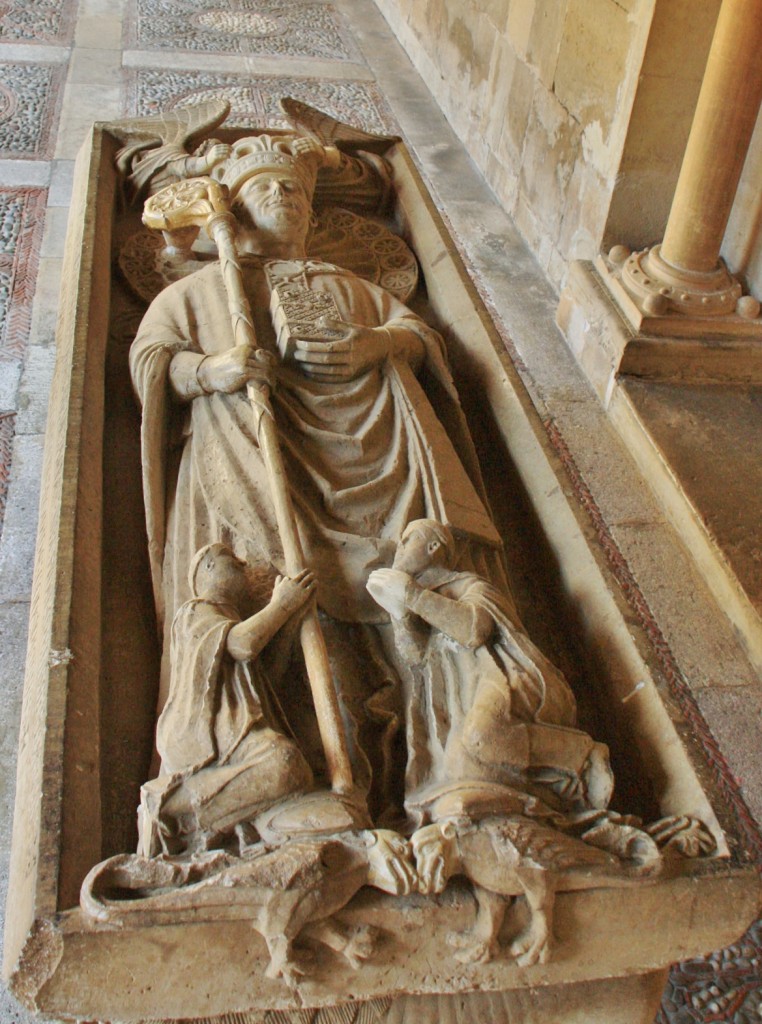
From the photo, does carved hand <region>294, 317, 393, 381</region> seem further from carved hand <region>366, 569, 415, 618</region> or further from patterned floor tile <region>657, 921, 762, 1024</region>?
patterned floor tile <region>657, 921, 762, 1024</region>

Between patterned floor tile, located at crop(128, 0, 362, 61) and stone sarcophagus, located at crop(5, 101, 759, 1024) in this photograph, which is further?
patterned floor tile, located at crop(128, 0, 362, 61)

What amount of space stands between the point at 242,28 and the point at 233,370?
21.3 feet

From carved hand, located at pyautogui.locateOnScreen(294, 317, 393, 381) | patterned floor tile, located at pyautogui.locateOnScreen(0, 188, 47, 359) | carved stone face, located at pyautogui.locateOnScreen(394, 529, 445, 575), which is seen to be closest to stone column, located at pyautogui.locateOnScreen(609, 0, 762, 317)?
carved hand, located at pyautogui.locateOnScreen(294, 317, 393, 381)

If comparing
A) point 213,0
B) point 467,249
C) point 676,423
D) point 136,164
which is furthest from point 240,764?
point 213,0

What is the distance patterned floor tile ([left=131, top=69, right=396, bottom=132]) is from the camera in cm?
698

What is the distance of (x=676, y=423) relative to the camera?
13.9 feet

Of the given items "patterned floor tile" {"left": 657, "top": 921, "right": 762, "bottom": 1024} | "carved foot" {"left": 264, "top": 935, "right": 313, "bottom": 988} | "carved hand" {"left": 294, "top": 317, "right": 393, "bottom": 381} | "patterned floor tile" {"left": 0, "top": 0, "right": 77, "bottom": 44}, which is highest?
"carved hand" {"left": 294, "top": 317, "right": 393, "bottom": 381}

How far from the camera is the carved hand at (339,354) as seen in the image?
3.26m

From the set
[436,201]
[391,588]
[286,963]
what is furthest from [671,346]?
[286,963]

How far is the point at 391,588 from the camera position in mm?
2508

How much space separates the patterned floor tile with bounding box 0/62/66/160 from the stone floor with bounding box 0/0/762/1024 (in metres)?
0.02

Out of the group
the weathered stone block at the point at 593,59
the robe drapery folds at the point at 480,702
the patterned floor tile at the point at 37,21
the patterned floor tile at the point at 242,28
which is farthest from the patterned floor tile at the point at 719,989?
the patterned floor tile at the point at 37,21

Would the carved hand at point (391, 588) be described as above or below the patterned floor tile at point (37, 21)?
above

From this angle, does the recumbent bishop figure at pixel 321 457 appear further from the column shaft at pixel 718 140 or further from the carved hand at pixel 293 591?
the column shaft at pixel 718 140
